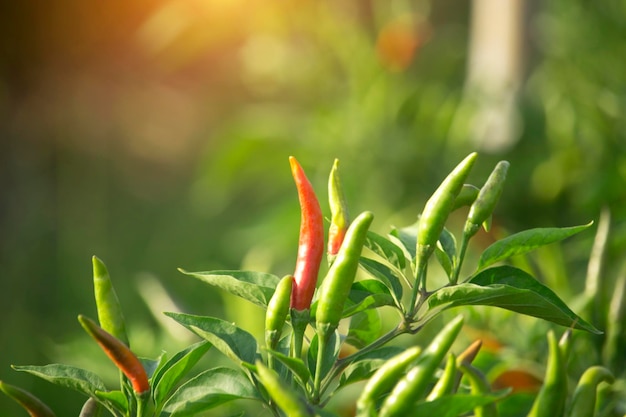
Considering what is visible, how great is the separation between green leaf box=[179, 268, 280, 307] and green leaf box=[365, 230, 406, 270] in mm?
56

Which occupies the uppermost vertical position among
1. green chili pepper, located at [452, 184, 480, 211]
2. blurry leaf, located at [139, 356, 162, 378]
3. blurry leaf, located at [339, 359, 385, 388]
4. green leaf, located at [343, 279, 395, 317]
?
green chili pepper, located at [452, 184, 480, 211]

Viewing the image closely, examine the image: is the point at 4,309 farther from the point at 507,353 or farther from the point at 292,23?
the point at 507,353

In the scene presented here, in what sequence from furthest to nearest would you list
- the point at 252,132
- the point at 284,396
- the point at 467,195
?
the point at 252,132 → the point at 467,195 → the point at 284,396

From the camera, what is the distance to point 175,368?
16.8 inches

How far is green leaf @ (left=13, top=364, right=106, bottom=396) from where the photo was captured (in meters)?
0.42

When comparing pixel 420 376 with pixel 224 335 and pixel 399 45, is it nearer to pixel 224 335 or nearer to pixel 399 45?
pixel 224 335

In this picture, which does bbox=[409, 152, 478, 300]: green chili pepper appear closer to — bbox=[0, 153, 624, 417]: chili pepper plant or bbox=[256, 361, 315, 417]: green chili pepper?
bbox=[0, 153, 624, 417]: chili pepper plant

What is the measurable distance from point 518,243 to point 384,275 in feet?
0.23

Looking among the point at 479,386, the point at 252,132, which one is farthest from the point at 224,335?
the point at 252,132

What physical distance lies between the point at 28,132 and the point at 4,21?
14.7 inches

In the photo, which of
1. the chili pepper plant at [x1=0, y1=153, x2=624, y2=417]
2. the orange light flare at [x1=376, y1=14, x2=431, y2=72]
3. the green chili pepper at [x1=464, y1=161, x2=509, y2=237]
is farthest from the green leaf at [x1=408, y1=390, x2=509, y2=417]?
the orange light flare at [x1=376, y1=14, x2=431, y2=72]

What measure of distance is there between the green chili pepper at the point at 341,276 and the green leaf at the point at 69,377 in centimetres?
12

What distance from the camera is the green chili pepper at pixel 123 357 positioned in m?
0.39

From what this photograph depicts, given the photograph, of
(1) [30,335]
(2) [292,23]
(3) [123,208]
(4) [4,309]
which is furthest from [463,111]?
(3) [123,208]
